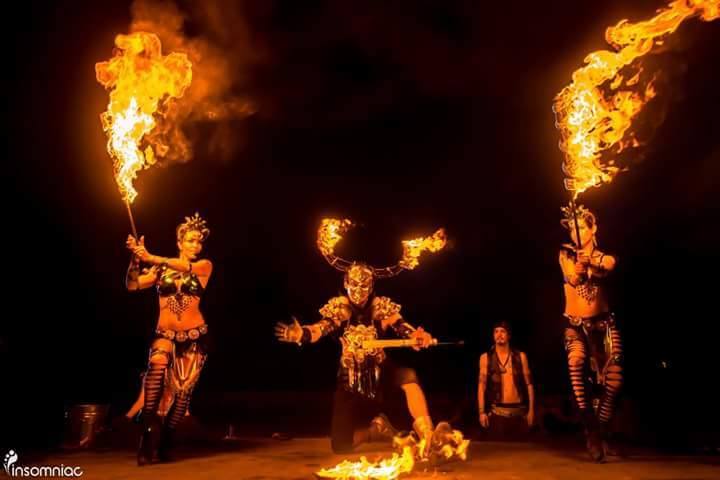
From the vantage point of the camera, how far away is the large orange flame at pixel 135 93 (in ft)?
21.0

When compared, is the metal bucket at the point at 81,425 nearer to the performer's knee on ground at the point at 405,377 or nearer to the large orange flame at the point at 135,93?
the large orange flame at the point at 135,93

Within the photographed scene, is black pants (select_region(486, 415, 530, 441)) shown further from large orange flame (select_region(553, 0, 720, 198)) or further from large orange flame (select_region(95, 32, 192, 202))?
large orange flame (select_region(95, 32, 192, 202))

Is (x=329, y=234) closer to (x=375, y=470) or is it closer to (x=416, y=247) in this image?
(x=416, y=247)

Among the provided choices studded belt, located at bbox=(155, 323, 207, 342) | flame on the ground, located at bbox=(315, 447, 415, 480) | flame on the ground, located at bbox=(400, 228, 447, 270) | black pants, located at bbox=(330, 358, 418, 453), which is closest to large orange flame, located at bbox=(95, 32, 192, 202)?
studded belt, located at bbox=(155, 323, 207, 342)

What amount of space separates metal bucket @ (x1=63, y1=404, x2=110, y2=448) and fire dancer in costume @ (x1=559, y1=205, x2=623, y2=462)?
195 inches

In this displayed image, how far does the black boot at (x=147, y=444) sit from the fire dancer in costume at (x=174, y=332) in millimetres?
58

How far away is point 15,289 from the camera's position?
9797mm

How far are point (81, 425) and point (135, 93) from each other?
139 inches

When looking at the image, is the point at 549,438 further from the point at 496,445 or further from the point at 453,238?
the point at 453,238

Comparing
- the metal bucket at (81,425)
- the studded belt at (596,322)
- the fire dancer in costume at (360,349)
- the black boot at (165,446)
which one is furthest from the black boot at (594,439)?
the metal bucket at (81,425)

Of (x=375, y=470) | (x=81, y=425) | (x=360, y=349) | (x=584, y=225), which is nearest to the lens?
(x=375, y=470)

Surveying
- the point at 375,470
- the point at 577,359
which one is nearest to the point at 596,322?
the point at 577,359

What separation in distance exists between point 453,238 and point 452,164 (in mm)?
1228

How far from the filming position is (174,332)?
645cm
